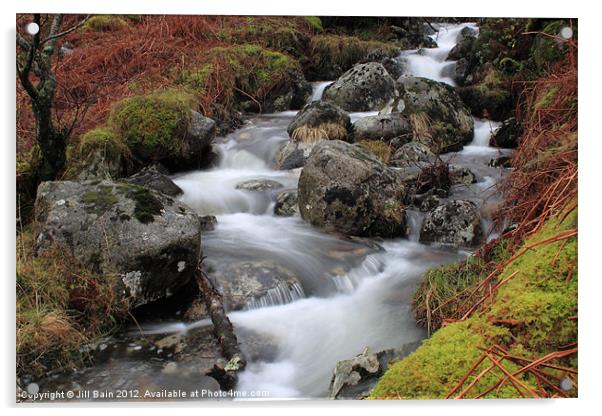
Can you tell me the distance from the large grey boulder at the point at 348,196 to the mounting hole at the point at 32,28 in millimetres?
1606

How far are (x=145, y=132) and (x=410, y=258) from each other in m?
2.01

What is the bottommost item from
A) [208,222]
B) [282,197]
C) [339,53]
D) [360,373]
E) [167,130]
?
[360,373]

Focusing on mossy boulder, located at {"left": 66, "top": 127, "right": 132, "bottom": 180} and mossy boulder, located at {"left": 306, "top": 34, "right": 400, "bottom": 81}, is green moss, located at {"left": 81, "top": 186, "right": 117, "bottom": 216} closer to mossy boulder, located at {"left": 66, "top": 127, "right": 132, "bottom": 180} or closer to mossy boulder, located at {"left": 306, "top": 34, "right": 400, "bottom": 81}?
mossy boulder, located at {"left": 66, "top": 127, "right": 132, "bottom": 180}

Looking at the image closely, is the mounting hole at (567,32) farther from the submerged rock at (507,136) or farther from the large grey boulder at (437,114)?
the large grey boulder at (437,114)

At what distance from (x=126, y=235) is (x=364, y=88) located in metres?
2.24

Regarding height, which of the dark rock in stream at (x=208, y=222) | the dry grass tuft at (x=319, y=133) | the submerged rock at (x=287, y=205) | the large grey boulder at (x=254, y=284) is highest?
the dry grass tuft at (x=319, y=133)

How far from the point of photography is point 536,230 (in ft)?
7.50

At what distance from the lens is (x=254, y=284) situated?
8.95 ft

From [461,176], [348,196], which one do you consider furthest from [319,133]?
[461,176]

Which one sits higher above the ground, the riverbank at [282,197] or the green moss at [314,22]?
the green moss at [314,22]

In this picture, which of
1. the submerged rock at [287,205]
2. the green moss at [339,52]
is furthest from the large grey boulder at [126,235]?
the green moss at [339,52]

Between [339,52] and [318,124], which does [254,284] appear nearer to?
[318,124]

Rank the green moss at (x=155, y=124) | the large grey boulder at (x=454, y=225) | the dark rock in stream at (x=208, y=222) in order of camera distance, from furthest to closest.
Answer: the green moss at (x=155, y=124) → the dark rock in stream at (x=208, y=222) → the large grey boulder at (x=454, y=225)

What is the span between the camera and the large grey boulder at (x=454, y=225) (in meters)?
2.85
